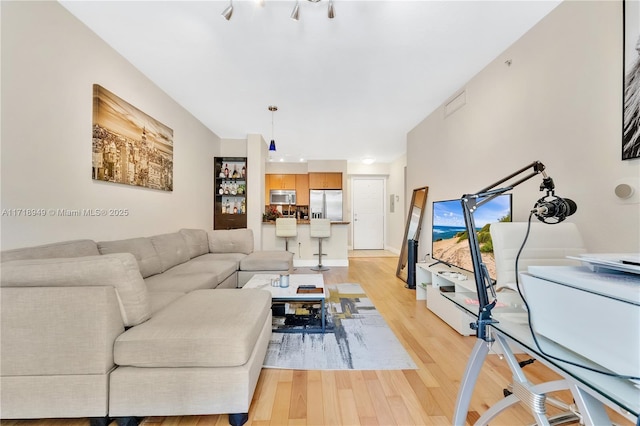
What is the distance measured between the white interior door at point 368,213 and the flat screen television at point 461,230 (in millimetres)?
4270

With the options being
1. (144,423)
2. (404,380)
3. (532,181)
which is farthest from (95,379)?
(532,181)

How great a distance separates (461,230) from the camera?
108 inches

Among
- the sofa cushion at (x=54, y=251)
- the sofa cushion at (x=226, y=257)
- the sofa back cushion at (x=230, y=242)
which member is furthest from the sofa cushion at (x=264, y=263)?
the sofa cushion at (x=54, y=251)

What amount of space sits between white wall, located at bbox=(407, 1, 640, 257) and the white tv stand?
0.82m

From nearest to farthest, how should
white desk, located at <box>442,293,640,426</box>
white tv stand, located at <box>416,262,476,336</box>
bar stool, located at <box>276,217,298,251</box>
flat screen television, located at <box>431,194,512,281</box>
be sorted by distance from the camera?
1. white desk, located at <box>442,293,640,426</box>
2. flat screen television, located at <box>431,194,512,281</box>
3. white tv stand, located at <box>416,262,476,336</box>
4. bar stool, located at <box>276,217,298,251</box>

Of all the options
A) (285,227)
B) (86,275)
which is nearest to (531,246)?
(86,275)

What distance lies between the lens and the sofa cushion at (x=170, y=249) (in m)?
2.83

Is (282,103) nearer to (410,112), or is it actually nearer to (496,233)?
(410,112)

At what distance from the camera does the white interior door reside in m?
7.68

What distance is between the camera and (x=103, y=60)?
7.59ft

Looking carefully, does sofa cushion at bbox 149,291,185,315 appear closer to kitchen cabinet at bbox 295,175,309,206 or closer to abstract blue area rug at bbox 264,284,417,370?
abstract blue area rug at bbox 264,284,417,370

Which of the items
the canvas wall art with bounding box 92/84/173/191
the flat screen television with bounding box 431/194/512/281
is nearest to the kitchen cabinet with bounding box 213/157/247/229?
the canvas wall art with bounding box 92/84/173/191

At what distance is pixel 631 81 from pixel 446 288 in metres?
2.17

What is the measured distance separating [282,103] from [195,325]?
Answer: 301 centimetres
